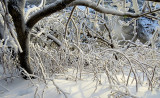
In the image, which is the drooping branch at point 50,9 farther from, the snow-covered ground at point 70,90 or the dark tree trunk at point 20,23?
the snow-covered ground at point 70,90

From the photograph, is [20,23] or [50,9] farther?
[20,23]

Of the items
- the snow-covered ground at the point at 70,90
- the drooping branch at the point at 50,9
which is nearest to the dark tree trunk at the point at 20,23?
the drooping branch at the point at 50,9

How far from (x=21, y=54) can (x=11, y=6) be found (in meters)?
0.50

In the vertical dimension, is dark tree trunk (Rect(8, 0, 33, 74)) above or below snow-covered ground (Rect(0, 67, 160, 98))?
above

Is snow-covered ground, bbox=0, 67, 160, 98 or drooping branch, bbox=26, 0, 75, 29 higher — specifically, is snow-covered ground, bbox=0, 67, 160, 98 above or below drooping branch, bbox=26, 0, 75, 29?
below

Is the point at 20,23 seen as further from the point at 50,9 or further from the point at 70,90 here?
the point at 70,90

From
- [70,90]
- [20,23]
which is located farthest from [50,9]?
[70,90]

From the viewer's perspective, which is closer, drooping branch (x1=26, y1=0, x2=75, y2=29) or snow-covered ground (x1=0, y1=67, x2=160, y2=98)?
drooping branch (x1=26, y1=0, x2=75, y2=29)

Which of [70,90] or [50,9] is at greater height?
[50,9]

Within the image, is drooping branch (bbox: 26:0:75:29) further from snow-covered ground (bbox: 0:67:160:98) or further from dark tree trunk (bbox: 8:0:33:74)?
snow-covered ground (bbox: 0:67:160:98)

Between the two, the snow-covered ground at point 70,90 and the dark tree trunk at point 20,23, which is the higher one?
the dark tree trunk at point 20,23

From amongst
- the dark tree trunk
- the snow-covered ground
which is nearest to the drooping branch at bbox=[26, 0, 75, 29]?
the dark tree trunk

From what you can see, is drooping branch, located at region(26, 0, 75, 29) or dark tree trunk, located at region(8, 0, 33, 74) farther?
dark tree trunk, located at region(8, 0, 33, 74)

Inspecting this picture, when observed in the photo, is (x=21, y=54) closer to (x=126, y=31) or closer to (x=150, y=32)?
(x=126, y=31)
